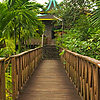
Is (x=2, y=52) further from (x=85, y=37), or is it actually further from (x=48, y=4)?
(x=48, y=4)

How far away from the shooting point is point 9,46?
552 centimetres

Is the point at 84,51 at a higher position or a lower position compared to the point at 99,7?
lower

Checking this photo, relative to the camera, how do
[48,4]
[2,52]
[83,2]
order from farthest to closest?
[48,4]
[83,2]
[2,52]

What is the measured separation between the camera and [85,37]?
23.5 ft

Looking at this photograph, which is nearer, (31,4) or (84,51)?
(84,51)

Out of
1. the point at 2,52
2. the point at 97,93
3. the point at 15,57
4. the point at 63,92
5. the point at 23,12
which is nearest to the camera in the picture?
the point at 97,93

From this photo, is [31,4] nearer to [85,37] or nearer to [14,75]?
[85,37]

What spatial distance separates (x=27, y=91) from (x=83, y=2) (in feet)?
25.6

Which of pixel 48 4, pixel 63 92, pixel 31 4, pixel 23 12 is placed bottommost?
pixel 63 92

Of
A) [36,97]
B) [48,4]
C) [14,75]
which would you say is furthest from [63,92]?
[48,4]

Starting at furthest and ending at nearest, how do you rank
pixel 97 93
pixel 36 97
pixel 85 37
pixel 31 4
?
pixel 31 4
pixel 85 37
pixel 36 97
pixel 97 93

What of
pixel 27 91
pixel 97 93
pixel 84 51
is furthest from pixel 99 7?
pixel 84 51

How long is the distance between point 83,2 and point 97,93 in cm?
884

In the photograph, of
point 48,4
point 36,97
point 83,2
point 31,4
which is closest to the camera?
point 36,97
